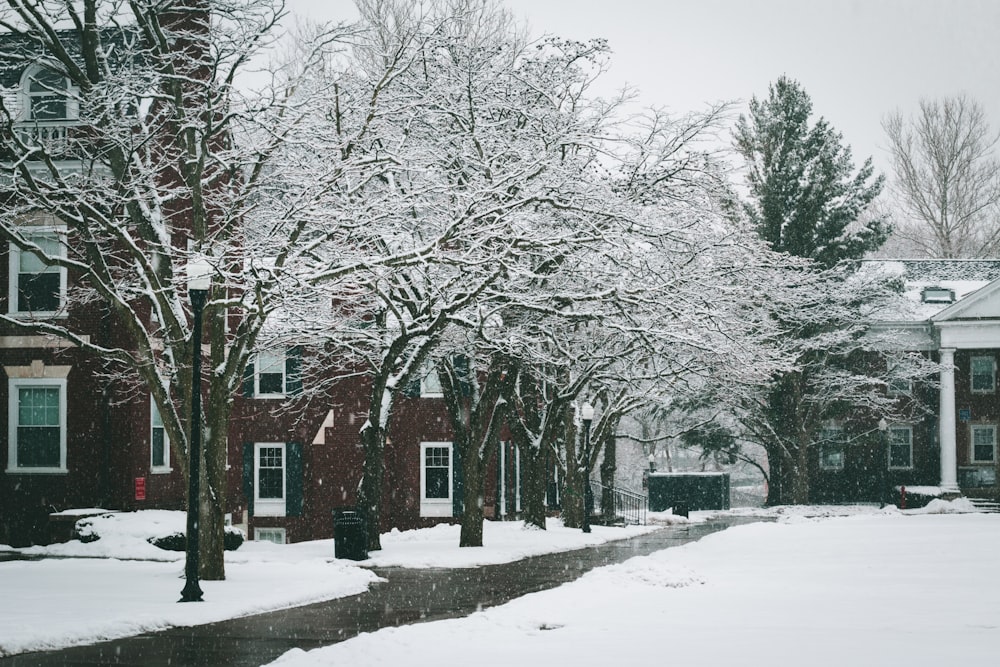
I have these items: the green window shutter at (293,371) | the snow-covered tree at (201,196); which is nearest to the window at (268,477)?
the green window shutter at (293,371)

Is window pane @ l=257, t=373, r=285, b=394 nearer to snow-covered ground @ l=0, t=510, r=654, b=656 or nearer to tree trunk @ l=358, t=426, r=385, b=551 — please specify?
snow-covered ground @ l=0, t=510, r=654, b=656

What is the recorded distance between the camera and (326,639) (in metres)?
12.5

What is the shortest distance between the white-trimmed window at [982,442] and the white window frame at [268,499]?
34783 mm

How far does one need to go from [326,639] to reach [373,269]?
7212mm

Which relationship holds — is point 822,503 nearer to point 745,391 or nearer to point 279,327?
point 745,391

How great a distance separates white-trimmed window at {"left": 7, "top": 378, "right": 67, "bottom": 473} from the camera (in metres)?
27.1

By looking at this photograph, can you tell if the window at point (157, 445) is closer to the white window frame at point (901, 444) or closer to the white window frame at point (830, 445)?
the white window frame at point (830, 445)

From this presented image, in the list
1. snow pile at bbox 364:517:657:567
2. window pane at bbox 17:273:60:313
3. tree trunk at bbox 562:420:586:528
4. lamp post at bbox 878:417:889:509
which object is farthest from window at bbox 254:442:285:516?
lamp post at bbox 878:417:889:509

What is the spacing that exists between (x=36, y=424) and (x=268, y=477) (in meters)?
10.1

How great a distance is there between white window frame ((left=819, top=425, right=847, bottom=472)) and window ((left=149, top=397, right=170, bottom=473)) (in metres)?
31.6

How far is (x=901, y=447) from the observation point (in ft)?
181

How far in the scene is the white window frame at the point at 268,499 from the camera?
35.8 m

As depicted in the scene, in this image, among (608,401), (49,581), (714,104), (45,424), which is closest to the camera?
(49,581)

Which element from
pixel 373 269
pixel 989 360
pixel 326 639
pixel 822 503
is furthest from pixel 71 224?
pixel 989 360
